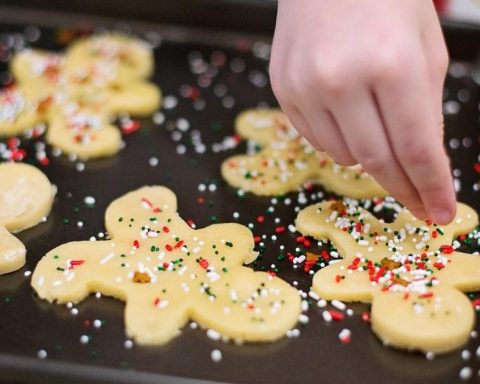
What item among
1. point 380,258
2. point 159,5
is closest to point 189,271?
point 380,258

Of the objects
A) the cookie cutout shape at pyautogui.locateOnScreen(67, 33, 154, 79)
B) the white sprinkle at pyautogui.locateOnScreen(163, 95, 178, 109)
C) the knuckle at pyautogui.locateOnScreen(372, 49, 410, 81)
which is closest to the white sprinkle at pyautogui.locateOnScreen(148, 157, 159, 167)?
the white sprinkle at pyautogui.locateOnScreen(163, 95, 178, 109)

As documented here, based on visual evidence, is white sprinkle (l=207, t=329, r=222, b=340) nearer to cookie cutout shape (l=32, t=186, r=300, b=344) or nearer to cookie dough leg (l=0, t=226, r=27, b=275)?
cookie cutout shape (l=32, t=186, r=300, b=344)

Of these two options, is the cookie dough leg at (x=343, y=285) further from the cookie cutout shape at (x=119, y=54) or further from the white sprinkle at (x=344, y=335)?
the cookie cutout shape at (x=119, y=54)

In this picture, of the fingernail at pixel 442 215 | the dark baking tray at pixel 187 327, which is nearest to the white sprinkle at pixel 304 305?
the dark baking tray at pixel 187 327

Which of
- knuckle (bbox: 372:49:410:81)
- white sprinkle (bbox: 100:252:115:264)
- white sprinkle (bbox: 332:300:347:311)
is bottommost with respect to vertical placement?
white sprinkle (bbox: 100:252:115:264)

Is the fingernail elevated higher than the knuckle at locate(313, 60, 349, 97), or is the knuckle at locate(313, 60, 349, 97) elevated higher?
the knuckle at locate(313, 60, 349, 97)

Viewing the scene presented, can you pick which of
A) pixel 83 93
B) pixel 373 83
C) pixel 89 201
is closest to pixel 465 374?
pixel 373 83

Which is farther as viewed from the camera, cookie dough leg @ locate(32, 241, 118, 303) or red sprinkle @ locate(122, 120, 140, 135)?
red sprinkle @ locate(122, 120, 140, 135)
